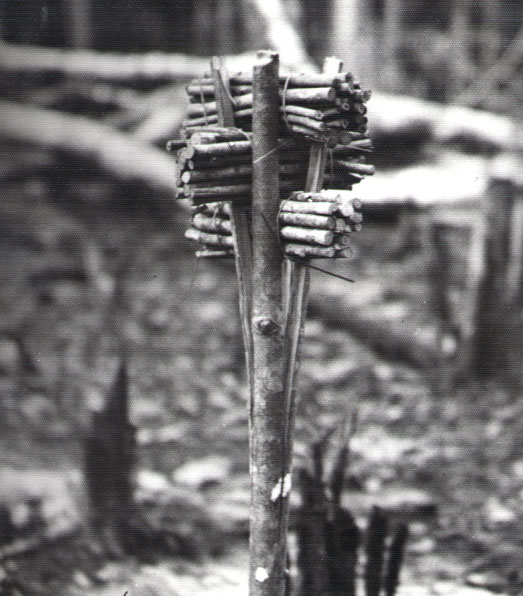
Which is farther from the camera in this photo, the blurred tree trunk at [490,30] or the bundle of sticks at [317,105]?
the blurred tree trunk at [490,30]

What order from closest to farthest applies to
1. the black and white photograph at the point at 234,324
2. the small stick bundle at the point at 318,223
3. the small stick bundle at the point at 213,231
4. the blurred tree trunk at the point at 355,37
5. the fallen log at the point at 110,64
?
the small stick bundle at the point at 318,223 → the small stick bundle at the point at 213,231 → the black and white photograph at the point at 234,324 → the blurred tree trunk at the point at 355,37 → the fallen log at the point at 110,64

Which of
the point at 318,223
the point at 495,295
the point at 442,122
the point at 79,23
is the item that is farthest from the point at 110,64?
the point at 318,223

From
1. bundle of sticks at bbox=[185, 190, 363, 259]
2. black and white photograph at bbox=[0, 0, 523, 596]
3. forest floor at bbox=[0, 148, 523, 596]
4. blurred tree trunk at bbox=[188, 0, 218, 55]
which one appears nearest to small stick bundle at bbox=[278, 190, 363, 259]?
bundle of sticks at bbox=[185, 190, 363, 259]

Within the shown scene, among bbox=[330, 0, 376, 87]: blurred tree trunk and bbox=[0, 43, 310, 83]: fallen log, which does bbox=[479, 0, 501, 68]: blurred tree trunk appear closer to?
bbox=[330, 0, 376, 87]: blurred tree trunk

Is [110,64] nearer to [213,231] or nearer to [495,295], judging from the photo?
[495,295]

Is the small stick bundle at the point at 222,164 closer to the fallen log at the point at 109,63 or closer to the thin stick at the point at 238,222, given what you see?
the thin stick at the point at 238,222

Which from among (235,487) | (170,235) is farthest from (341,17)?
(235,487)

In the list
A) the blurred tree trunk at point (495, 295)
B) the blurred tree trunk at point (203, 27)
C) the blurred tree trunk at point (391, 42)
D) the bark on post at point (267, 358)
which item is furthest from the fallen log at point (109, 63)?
the bark on post at point (267, 358)
